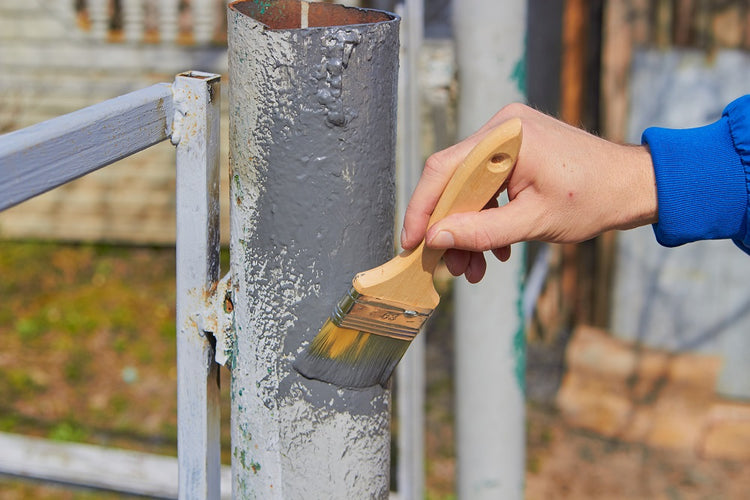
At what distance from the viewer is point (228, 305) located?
1.14 meters

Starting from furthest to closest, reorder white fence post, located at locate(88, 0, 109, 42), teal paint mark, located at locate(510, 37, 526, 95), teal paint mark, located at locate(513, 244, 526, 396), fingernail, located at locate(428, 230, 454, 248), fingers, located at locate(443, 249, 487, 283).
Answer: white fence post, located at locate(88, 0, 109, 42) → teal paint mark, located at locate(513, 244, 526, 396) → teal paint mark, located at locate(510, 37, 526, 95) → fingers, located at locate(443, 249, 487, 283) → fingernail, located at locate(428, 230, 454, 248)

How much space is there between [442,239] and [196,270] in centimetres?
34

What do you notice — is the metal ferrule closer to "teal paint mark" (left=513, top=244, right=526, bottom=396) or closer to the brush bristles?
the brush bristles

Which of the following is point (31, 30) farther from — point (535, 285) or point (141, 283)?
point (535, 285)

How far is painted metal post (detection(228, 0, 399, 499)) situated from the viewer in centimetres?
100

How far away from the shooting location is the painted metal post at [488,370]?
213 cm

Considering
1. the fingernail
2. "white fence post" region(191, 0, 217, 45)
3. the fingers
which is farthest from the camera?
"white fence post" region(191, 0, 217, 45)

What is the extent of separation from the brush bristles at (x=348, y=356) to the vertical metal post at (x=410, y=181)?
984 mm

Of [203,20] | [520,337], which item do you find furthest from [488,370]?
[203,20]

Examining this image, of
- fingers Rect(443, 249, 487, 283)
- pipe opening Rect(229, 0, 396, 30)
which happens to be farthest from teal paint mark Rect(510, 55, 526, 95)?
pipe opening Rect(229, 0, 396, 30)

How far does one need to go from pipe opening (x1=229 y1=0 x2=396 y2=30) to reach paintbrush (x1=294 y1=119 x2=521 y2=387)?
0.76 feet

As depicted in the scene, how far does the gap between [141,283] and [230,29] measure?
451 cm

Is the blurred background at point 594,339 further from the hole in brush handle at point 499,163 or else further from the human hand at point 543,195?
the hole in brush handle at point 499,163

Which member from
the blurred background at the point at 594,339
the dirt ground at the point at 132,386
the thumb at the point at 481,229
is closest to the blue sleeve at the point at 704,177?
the thumb at the point at 481,229
